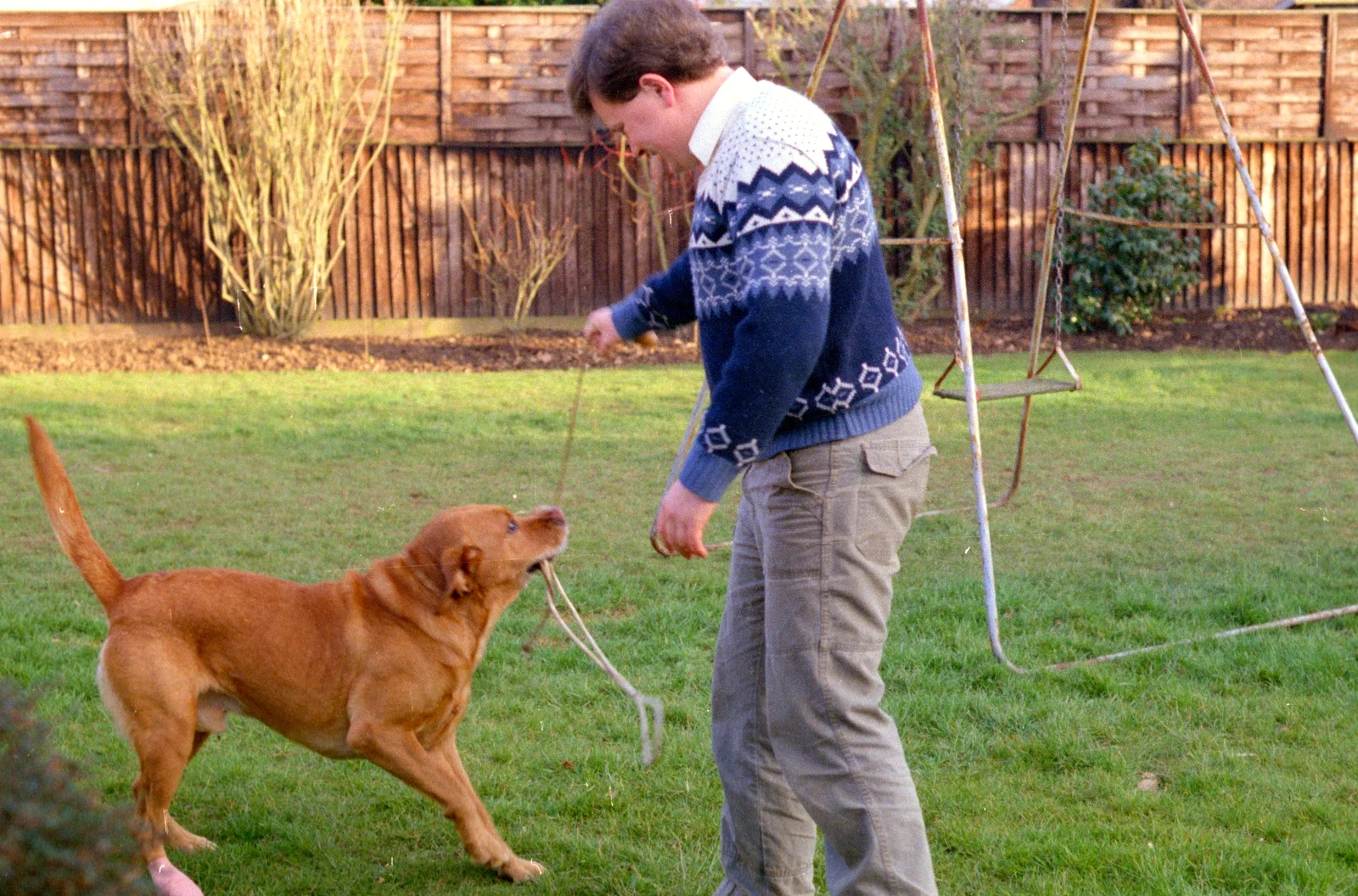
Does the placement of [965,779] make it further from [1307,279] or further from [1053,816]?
[1307,279]

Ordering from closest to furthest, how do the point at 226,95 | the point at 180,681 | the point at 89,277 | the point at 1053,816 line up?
the point at 180,681
the point at 1053,816
the point at 226,95
the point at 89,277

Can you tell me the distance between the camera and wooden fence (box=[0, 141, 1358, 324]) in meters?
14.0

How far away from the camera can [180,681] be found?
3477 mm

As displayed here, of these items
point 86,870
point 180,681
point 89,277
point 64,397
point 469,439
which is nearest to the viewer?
point 86,870

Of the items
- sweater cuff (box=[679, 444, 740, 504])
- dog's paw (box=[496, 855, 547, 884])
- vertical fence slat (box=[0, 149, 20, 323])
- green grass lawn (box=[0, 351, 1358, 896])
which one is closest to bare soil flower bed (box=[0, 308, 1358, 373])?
vertical fence slat (box=[0, 149, 20, 323])

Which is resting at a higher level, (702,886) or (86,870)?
(86,870)

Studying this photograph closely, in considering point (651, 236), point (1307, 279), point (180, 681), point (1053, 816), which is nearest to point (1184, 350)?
point (1307, 279)

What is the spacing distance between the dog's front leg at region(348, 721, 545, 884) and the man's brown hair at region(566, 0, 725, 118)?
5.91ft

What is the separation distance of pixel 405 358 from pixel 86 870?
37.7 feet

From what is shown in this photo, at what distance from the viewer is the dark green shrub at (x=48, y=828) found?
189cm

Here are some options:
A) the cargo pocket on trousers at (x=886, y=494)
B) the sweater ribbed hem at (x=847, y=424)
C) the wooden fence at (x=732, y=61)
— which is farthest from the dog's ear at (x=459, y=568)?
the wooden fence at (x=732, y=61)

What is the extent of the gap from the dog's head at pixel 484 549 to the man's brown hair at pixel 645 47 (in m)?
1.45

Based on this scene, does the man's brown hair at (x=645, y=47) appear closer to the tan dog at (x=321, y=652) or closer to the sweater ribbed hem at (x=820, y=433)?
the sweater ribbed hem at (x=820, y=433)

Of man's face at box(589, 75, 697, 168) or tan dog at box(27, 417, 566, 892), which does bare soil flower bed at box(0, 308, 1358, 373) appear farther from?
man's face at box(589, 75, 697, 168)
